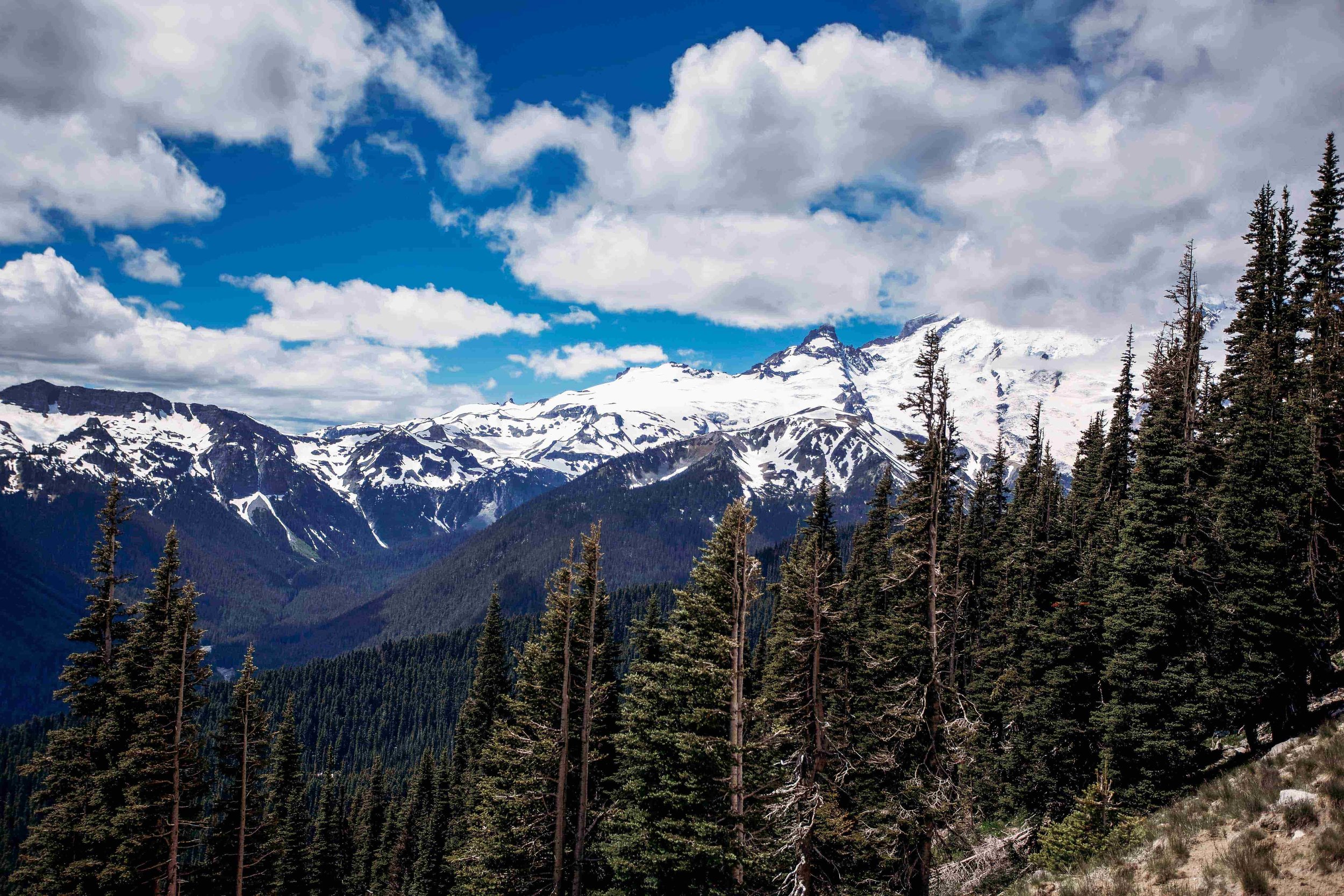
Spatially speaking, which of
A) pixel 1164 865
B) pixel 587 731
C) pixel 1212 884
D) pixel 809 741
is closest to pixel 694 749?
pixel 809 741

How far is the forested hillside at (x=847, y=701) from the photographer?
70.1 ft

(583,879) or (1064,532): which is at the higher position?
(1064,532)

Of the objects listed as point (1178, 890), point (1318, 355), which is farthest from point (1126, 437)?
point (1178, 890)

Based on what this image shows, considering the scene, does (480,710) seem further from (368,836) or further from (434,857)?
(368,836)

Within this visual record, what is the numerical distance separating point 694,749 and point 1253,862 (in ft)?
44.0

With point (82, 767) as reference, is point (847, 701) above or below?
above

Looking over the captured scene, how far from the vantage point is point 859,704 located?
3419 centimetres

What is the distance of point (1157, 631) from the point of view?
2775 cm

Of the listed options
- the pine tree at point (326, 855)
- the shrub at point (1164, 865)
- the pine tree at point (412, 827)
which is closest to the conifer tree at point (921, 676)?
the shrub at point (1164, 865)

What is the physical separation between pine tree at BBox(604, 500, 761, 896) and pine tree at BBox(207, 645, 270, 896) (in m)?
18.7

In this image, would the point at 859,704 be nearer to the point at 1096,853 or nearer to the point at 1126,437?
the point at 1096,853

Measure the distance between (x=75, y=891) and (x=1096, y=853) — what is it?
122ft

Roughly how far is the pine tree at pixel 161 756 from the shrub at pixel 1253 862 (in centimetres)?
3153

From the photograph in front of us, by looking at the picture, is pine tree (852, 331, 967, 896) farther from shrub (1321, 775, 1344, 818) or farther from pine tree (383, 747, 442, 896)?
pine tree (383, 747, 442, 896)
